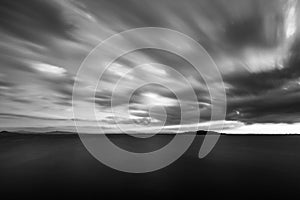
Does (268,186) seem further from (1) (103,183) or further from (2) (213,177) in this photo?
(1) (103,183)

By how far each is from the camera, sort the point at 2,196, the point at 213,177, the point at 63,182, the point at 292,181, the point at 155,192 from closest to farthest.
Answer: the point at 2,196
the point at 155,192
the point at 63,182
the point at 292,181
the point at 213,177

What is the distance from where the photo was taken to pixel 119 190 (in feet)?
74.1

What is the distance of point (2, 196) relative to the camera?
63.3 ft

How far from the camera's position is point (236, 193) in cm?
2214

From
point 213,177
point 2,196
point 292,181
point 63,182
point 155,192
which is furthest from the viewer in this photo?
point 213,177

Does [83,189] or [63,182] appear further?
[63,182]

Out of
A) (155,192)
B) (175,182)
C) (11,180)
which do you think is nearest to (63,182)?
(11,180)

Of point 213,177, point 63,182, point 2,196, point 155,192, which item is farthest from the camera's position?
point 213,177

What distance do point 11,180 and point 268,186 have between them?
4474cm

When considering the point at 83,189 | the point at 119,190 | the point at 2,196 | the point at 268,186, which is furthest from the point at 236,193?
the point at 2,196

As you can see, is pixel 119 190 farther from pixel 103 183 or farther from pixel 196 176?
pixel 196 176

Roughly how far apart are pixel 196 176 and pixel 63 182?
82.1ft

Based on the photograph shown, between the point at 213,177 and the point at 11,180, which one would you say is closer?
the point at 11,180

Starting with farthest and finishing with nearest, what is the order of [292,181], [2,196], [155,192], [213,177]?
[213,177], [292,181], [155,192], [2,196]
